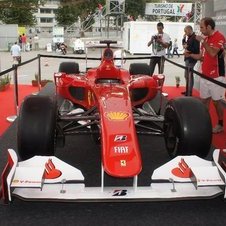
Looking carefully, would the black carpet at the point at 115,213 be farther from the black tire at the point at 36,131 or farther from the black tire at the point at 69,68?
the black tire at the point at 69,68

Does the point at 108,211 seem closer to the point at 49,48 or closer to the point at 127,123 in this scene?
the point at 127,123

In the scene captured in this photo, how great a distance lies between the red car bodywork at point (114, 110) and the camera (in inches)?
115

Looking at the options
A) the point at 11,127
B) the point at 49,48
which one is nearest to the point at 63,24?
the point at 49,48

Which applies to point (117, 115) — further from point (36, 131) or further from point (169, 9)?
point (169, 9)

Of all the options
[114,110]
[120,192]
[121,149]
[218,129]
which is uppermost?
[114,110]

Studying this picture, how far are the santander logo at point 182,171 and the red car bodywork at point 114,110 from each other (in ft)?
1.03

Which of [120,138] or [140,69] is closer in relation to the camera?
[120,138]

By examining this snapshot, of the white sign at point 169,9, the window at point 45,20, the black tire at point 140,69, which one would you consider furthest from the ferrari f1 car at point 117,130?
the window at point 45,20

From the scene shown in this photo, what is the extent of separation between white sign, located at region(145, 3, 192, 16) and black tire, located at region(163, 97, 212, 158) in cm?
3538

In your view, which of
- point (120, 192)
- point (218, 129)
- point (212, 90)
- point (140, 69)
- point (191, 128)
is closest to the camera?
point (120, 192)

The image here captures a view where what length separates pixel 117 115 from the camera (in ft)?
11.0

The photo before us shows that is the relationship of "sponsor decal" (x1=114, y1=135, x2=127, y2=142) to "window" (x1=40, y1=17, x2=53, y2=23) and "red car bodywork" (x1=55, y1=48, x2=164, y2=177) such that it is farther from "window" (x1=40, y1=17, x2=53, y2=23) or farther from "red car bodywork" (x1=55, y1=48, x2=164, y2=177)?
"window" (x1=40, y1=17, x2=53, y2=23)

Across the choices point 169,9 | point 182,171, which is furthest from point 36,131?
point 169,9

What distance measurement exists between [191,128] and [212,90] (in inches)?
80.3
